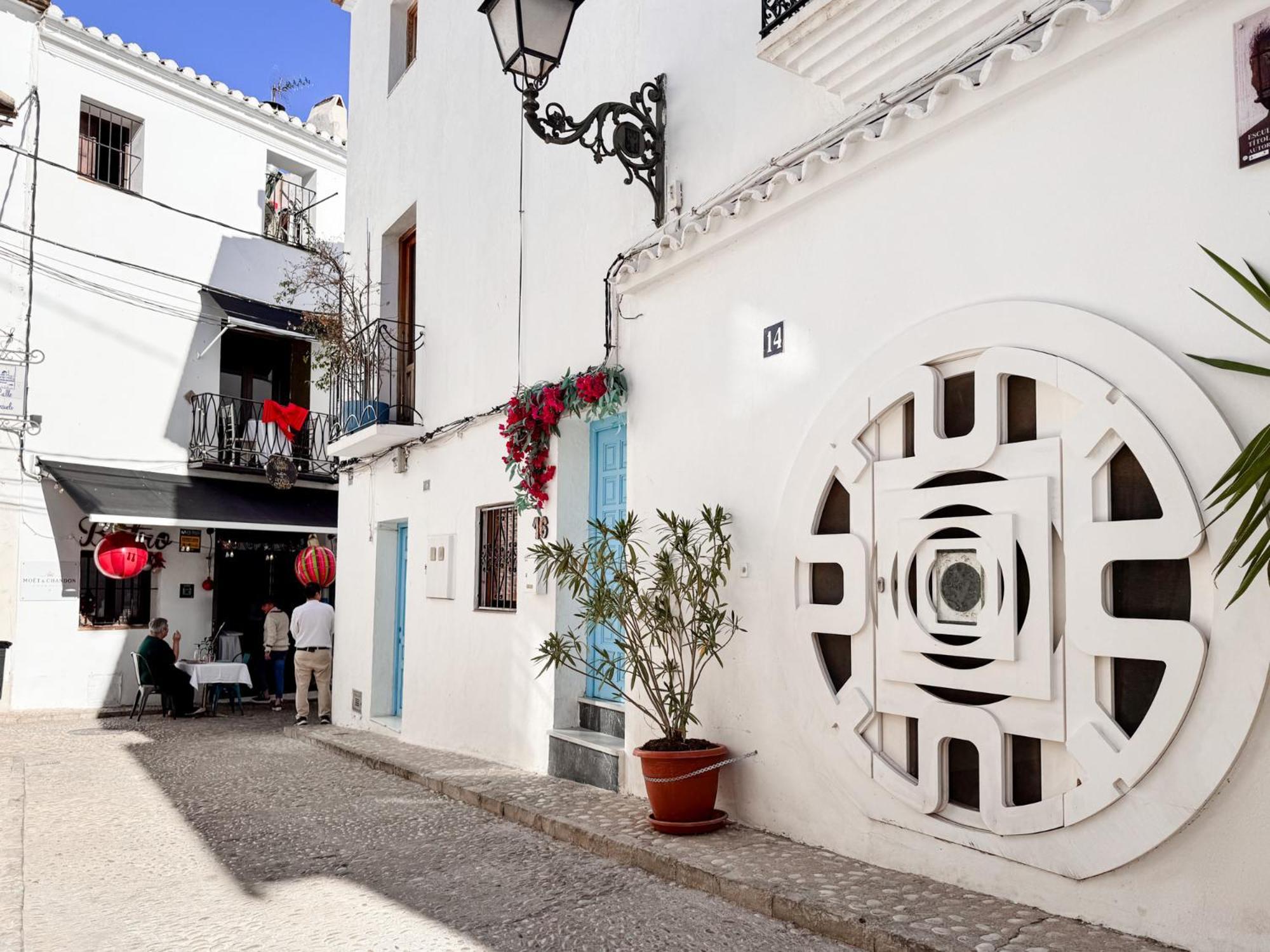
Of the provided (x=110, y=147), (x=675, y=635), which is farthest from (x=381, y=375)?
(x=110, y=147)

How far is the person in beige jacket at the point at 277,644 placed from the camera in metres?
15.2

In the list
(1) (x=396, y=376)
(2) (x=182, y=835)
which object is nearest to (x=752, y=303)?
(2) (x=182, y=835)

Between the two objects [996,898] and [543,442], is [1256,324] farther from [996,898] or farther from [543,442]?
[543,442]

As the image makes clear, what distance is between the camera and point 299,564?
13.9 meters

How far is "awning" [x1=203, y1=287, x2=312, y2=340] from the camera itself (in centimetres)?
1608

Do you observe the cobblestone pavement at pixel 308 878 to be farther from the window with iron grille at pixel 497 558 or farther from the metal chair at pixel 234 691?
the metal chair at pixel 234 691

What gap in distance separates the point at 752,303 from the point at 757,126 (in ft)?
3.60

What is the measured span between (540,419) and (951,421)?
387 cm

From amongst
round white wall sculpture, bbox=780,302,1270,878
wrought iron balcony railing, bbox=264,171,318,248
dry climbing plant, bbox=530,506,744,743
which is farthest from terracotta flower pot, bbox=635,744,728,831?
wrought iron balcony railing, bbox=264,171,318,248

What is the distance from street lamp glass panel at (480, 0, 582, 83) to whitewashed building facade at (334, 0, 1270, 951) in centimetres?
113

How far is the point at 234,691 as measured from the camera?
14680 mm

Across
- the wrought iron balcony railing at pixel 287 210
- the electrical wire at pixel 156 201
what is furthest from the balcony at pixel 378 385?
the wrought iron balcony railing at pixel 287 210

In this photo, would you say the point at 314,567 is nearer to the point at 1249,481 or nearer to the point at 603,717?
the point at 603,717

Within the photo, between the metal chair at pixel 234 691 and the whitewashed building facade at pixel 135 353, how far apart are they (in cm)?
52
